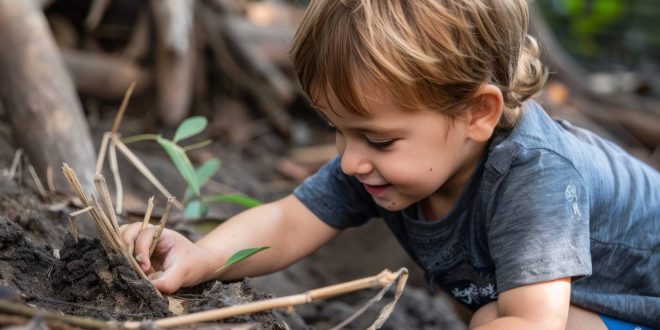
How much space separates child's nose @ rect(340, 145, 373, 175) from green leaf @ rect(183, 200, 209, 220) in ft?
2.29

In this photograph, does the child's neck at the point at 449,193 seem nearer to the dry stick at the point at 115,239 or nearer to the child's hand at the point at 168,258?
the child's hand at the point at 168,258

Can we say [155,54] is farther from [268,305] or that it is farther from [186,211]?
[268,305]

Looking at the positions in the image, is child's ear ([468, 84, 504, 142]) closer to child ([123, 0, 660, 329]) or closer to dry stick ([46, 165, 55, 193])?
child ([123, 0, 660, 329])

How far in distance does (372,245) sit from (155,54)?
1.63m

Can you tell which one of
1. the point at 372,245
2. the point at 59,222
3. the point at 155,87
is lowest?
the point at 372,245

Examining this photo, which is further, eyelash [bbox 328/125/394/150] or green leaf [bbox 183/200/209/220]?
green leaf [bbox 183/200/209/220]

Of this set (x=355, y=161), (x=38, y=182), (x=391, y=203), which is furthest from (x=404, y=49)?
(x=38, y=182)

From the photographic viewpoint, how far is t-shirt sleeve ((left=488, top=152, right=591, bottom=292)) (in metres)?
1.92

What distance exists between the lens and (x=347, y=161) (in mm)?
1961

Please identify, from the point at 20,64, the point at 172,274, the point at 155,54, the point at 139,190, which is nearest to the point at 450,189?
the point at 172,274

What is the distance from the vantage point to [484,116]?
203 centimetres

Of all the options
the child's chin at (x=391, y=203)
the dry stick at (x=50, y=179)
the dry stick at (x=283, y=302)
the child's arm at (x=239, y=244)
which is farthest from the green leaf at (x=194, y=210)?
the dry stick at (x=283, y=302)

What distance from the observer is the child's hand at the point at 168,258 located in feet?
6.29

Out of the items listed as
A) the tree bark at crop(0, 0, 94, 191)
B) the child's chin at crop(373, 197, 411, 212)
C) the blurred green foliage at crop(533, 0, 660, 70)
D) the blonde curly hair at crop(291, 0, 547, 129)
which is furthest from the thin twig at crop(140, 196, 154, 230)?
the blurred green foliage at crop(533, 0, 660, 70)
